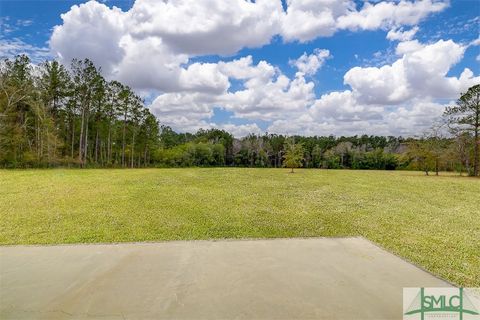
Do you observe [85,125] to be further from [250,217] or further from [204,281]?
[204,281]

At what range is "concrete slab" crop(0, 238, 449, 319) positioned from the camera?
3240 mm

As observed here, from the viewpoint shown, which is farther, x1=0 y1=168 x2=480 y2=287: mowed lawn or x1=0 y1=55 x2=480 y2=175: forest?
x1=0 y1=55 x2=480 y2=175: forest

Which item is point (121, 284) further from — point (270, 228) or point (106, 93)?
point (106, 93)

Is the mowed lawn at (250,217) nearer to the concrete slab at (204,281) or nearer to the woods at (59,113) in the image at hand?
the concrete slab at (204,281)

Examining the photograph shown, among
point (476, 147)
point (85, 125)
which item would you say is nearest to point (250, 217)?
point (476, 147)

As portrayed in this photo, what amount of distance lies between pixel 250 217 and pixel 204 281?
430 cm

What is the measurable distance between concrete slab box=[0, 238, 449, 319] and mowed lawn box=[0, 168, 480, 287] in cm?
81

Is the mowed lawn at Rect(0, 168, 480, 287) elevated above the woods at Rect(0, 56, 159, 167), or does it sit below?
below

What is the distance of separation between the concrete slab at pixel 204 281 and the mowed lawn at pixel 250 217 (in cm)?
81

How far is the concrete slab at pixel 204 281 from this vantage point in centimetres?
324

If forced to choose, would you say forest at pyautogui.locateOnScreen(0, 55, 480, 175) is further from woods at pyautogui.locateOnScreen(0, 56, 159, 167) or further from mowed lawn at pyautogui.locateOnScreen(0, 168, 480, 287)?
mowed lawn at pyautogui.locateOnScreen(0, 168, 480, 287)

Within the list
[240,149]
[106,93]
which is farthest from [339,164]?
[106,93]

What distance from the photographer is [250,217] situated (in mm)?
8164

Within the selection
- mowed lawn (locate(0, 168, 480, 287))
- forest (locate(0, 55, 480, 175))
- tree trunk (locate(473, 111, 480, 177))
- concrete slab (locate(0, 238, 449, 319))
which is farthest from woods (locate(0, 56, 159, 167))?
tree trunk (locate(473, 111, 480, 177))
